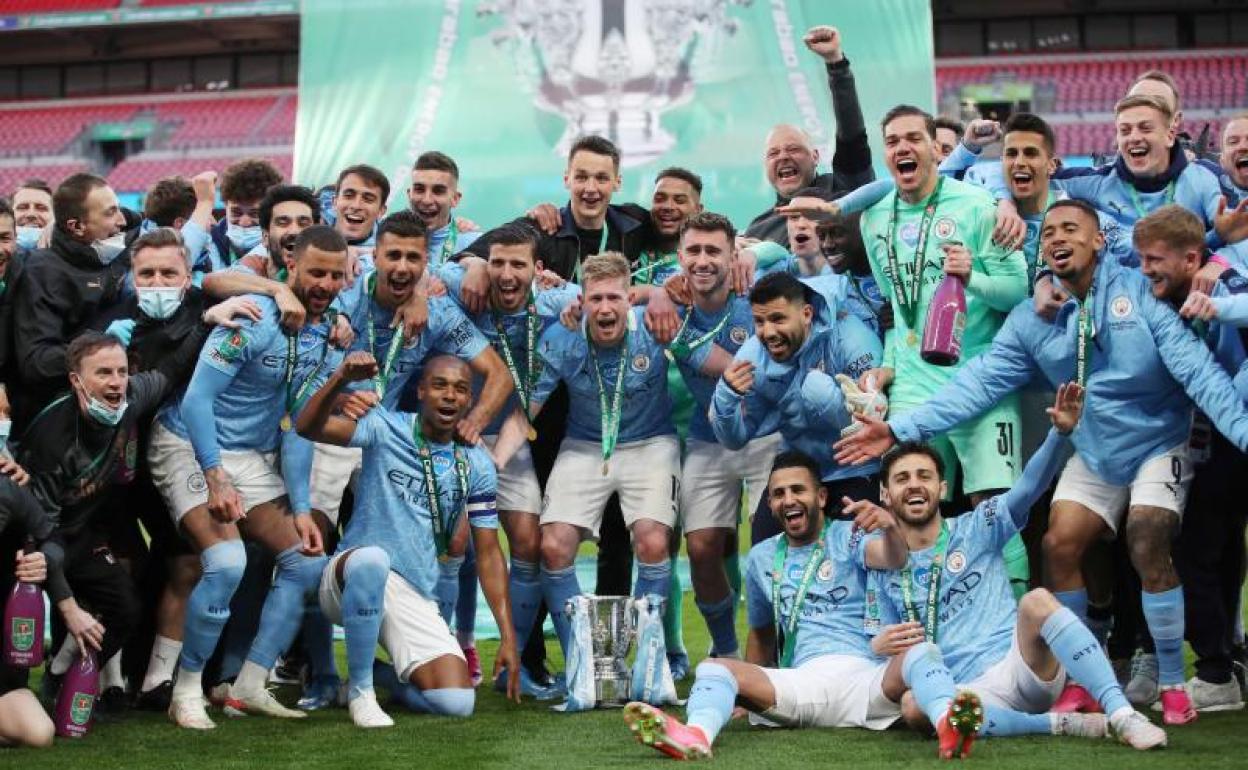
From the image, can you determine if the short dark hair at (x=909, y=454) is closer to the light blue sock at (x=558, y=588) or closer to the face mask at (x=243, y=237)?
the light blue sock at (x=558, y=588)

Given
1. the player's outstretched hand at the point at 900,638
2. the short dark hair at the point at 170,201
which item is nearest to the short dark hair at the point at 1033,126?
the player's outstretched hand at the point at 900,638

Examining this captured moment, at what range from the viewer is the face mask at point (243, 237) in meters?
6.30

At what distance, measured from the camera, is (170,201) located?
667 centimetres

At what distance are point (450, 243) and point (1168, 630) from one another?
3064 mm

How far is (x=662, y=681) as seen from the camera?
5441 millimetres

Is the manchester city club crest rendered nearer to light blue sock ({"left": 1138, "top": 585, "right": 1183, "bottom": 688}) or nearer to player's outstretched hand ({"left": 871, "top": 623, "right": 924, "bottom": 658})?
player's outstretched hand ({"left": 871, "top": 623, "right": 924, "bottom": 658})

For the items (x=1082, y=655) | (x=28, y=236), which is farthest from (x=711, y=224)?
(x=28, y=236)

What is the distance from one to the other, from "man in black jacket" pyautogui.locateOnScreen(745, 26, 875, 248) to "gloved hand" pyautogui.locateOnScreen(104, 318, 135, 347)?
2.48 m

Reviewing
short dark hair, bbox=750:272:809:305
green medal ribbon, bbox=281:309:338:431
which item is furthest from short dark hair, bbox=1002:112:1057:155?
green medal ribbon, bbox=281:309:338:431

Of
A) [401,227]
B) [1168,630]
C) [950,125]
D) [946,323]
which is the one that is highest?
[950,125]

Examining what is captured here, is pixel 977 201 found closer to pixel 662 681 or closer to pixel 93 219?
pixel 662 681

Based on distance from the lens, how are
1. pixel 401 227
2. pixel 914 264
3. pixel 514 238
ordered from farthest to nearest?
pixel 514 238, pixel 401 227, pixel 914 264

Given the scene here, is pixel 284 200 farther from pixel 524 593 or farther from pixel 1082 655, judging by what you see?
pixel 1082 655

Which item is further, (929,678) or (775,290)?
(775,290)
